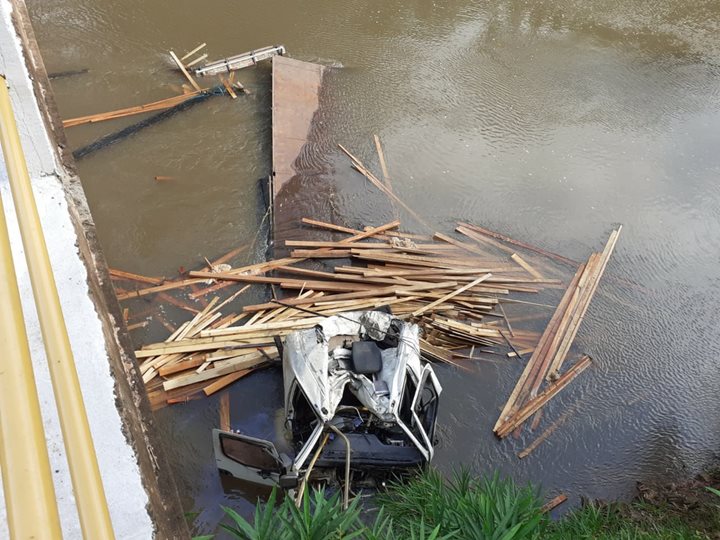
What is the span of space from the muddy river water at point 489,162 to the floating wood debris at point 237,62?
19 centimetres

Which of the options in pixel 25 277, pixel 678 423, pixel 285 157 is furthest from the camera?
pixel 285 157

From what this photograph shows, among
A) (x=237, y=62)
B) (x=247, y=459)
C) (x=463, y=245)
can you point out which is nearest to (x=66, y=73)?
(x=237, y=62)

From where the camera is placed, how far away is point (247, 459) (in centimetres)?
548

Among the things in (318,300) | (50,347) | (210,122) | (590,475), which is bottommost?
(590,475)

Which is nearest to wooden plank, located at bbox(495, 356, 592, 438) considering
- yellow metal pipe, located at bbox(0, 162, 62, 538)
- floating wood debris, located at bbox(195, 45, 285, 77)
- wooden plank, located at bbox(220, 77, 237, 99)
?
yellow metal pipe, located at bbox(0, 162, 62, 538)

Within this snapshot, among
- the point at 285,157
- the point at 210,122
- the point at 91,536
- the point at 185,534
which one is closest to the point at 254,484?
the point at 185,534

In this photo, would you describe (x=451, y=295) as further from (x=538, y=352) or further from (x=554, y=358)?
(x=554, y=358)

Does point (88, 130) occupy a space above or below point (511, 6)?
below

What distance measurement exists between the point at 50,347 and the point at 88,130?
26.0ft

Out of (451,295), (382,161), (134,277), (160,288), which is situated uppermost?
(382,161)

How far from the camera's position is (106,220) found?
818cm

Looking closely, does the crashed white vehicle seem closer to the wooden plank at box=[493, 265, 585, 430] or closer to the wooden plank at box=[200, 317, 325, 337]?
the wooden plank at box=[200, 317, 325, 337]

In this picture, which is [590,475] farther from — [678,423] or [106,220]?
[106,220]

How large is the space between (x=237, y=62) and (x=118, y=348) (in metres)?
7.80
